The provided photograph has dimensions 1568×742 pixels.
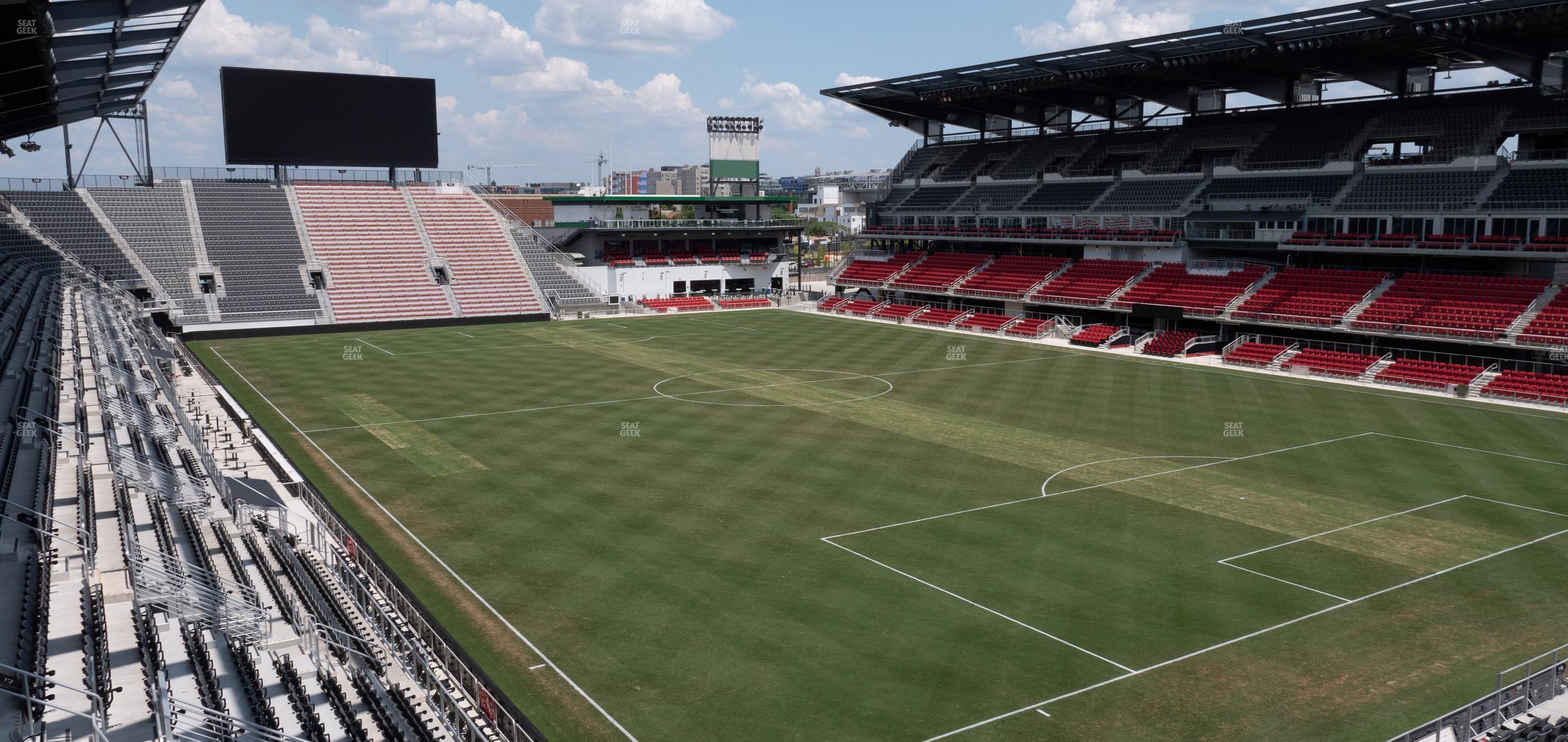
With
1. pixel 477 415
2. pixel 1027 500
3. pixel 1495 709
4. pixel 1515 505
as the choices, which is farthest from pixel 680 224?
pixel 1495 709

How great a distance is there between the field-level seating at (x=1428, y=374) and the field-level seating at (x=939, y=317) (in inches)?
997

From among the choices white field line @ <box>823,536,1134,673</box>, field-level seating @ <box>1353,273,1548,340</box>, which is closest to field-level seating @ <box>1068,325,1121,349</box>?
field-level seating @ <box>1353,273,1548,340</box>

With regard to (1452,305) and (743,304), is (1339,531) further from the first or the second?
(743,304)

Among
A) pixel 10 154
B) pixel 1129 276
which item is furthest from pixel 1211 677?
pixel 1129 276

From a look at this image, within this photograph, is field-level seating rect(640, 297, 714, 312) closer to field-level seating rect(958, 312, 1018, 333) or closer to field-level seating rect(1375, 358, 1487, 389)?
field-level seating rect(958, 312, 1018, 333)

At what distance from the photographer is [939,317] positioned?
210ft

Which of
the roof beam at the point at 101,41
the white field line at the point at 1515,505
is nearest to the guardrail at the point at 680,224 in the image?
the roof beam at the point at 101,41

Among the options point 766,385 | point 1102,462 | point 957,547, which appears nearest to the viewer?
point 957,547

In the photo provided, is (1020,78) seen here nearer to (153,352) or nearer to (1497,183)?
(1497,183)

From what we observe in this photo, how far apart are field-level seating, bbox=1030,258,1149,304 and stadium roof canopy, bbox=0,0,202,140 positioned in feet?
148

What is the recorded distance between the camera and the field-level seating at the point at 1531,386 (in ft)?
120

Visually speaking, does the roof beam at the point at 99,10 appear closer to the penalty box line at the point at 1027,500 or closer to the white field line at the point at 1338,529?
the penalty box line at the point at 1027,500

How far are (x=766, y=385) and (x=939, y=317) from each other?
26.0m

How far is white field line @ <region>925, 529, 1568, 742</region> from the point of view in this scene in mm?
14175
